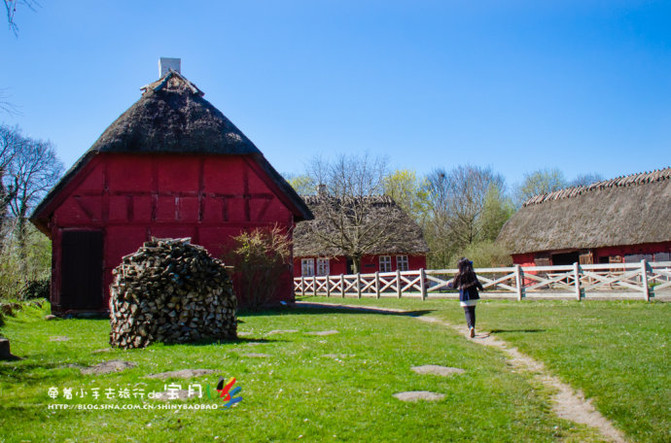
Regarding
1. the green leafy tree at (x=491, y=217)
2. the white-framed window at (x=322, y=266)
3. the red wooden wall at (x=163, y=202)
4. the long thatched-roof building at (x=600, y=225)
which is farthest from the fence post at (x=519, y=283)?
the green leafy tree at (x=491, y=217)

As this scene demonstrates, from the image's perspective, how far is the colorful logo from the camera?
523 cm

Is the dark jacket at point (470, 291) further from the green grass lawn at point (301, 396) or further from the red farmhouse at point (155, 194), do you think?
the red farmhouse at point (155, 194)

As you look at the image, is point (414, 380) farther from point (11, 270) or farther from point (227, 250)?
point (11, 270)

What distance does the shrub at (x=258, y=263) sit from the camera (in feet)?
56.4

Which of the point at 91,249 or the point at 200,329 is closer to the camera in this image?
the point at 200,329

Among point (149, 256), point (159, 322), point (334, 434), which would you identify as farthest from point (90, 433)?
point (149, 256)

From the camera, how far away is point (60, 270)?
55.5ft

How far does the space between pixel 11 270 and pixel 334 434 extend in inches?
556

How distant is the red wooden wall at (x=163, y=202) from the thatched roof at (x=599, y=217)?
18667mm

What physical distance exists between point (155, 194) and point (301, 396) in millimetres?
14128

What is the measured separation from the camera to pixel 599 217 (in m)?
29.5

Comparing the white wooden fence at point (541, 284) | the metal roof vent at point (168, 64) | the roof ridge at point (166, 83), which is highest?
the metal roof vent at point (168, 64)

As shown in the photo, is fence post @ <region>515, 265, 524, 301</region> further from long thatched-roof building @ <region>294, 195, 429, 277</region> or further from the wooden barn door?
long thatched-roof building @ <region>294, 195, 429, 277</region>

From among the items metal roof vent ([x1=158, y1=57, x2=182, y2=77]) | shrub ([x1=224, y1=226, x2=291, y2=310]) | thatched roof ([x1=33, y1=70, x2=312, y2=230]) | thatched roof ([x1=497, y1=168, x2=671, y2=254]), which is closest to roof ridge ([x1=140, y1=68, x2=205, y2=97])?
thatched roof ([x1=33, y1=70, x2=312, y2=230])
